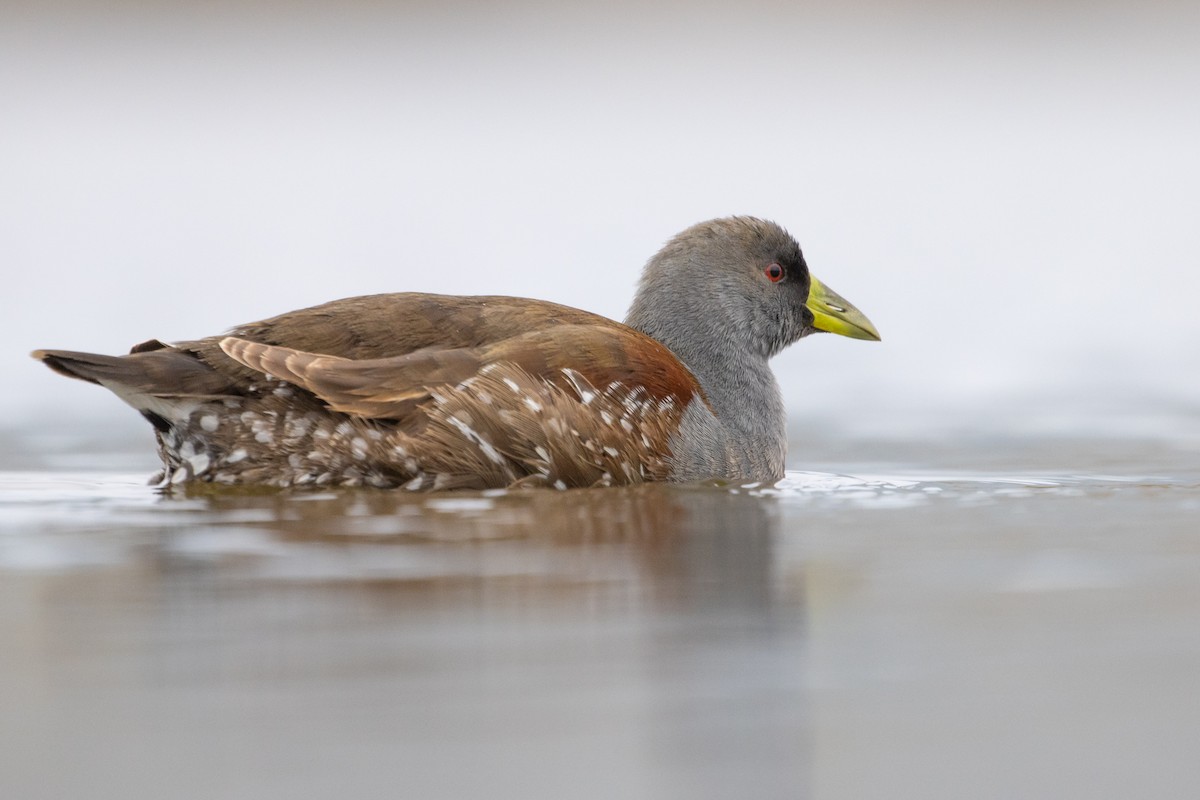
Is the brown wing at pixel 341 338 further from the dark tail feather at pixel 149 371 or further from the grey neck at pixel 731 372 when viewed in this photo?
the grey neck at pixel 731 372

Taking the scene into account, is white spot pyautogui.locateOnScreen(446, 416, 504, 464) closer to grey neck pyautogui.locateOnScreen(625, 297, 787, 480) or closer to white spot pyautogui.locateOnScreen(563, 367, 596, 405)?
white spot pyautogui.locateOnScreen(563, 367, 596, 405)

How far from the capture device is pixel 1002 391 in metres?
11.8

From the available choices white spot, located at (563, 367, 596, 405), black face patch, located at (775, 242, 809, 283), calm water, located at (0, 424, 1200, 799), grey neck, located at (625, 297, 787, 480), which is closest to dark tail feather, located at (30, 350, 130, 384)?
calm water, located at (0, 424, 1200, 799)

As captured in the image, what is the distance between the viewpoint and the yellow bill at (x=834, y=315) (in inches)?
385

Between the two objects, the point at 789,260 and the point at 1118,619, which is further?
the point at 789,260

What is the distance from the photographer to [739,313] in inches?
371

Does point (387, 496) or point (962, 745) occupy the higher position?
point (387, 496)

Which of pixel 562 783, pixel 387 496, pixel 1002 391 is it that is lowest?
pixel 562 783

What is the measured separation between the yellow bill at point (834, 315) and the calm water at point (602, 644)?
189cm

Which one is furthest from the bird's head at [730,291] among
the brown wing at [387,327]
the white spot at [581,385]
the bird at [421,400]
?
the white spot at [581,385]

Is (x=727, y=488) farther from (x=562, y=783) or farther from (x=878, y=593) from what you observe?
(x=562, y=783)

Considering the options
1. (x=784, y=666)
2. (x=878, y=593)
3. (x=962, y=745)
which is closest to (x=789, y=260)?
(x=878, y=593)

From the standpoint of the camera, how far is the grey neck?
8820mm

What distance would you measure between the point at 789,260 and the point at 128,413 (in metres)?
4.29
